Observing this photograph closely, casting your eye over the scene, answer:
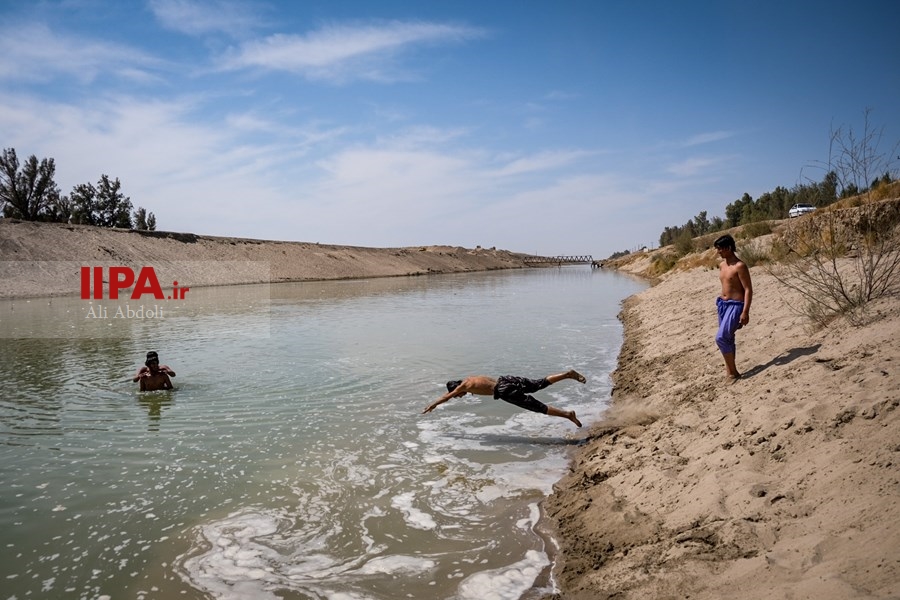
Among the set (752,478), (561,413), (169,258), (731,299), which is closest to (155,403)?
(561,413)

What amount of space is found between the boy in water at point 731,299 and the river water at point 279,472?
2.38 meters

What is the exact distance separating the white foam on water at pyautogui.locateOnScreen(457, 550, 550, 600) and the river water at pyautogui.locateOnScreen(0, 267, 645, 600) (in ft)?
0.05

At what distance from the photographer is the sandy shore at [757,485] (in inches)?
122

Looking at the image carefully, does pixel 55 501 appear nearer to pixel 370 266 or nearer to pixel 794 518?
pixel 794 518

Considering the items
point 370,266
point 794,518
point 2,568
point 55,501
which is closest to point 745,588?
point 794,518

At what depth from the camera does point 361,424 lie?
834cm

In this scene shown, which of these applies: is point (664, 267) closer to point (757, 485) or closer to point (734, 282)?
point (734, 282)

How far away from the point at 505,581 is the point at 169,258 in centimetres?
5505

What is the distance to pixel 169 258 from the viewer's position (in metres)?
51.2

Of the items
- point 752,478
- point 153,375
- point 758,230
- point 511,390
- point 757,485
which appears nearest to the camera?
point 757,485

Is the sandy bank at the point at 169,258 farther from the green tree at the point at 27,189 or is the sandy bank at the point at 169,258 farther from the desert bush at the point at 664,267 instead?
the desert bush at the point at 664,267

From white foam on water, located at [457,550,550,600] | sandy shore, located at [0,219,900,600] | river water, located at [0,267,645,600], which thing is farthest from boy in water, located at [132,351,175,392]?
white foam on water, located at [457,550,550,600]

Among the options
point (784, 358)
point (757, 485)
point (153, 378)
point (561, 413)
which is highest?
point (784, 358)

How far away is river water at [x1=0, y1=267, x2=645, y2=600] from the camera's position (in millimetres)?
4402
